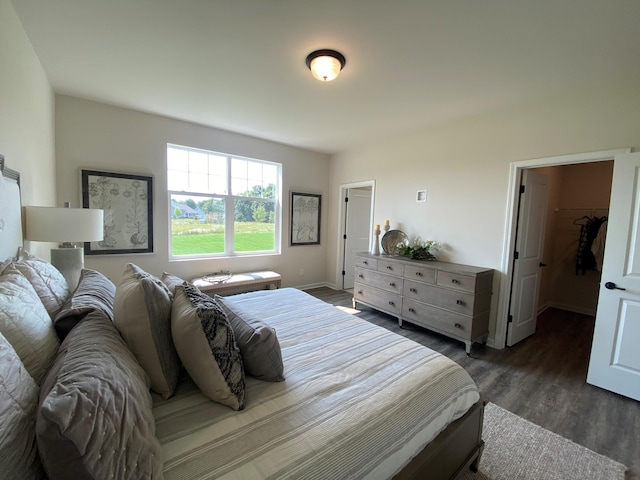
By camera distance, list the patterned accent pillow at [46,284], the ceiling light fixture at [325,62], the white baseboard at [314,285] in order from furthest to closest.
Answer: the white baseboard at [314,285] < the ceiling light fixture at [325,62] < the patterned accent pillow at [46,284]

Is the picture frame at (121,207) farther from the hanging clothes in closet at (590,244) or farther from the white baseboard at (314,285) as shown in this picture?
the hanging clothes in closet at (590,244)

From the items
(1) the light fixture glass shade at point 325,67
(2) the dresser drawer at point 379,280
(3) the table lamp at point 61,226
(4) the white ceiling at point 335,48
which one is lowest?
(2) the dresser drawer at point 379,280

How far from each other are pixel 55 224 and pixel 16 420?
177cm

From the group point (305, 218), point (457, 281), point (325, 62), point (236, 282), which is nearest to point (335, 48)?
point (325, 62)

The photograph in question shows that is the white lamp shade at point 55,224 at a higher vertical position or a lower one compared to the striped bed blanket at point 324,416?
higher

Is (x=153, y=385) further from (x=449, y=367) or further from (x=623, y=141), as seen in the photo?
(x=623, y=141)

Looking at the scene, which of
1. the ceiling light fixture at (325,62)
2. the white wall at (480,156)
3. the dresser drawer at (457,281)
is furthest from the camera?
the dresser drawer at (457,281)

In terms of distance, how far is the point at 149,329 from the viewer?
1.04 meters

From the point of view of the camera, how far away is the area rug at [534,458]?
150 centimetres

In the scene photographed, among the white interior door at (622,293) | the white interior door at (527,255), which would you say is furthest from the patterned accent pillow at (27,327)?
the white interior door at (527,255)

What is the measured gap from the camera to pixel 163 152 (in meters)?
3.49

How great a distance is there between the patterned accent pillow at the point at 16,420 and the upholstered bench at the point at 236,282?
2.88 meters

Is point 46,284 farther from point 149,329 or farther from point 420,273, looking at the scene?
point 420,273

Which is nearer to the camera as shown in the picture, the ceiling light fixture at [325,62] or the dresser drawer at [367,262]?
the ceiling light fixture at [325,62]
